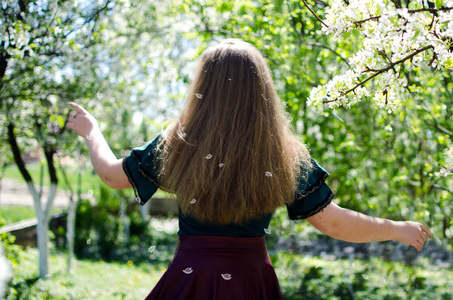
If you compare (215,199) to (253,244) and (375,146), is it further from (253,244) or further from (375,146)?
(375,146)

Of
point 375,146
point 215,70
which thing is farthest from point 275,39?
point 215,70

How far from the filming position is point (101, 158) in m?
1.65

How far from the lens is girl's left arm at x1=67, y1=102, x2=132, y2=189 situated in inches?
63.6

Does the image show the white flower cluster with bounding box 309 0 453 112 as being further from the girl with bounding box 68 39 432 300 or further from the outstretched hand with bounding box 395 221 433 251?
the outstretched hand with bounding box 395 221 433 251

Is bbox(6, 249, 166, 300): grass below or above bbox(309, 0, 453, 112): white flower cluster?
below

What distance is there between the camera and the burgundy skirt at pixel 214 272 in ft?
5.05

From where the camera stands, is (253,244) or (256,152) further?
(253,244)

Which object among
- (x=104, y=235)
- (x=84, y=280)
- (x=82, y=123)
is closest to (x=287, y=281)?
(x=84, y=280)

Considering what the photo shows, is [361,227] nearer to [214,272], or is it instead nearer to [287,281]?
[214,272]

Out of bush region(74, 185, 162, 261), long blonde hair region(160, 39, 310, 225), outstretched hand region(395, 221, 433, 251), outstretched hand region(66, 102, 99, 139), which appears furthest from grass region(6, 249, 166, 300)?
outstretched hand region(395, 221, 433, 251)

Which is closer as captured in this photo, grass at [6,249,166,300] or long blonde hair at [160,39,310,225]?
long blonde hair at [160,39,310,225]

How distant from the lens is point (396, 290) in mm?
4770

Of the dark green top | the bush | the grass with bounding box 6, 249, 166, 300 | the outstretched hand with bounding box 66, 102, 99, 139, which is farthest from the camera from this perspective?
the bush

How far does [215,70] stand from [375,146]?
115 inches
